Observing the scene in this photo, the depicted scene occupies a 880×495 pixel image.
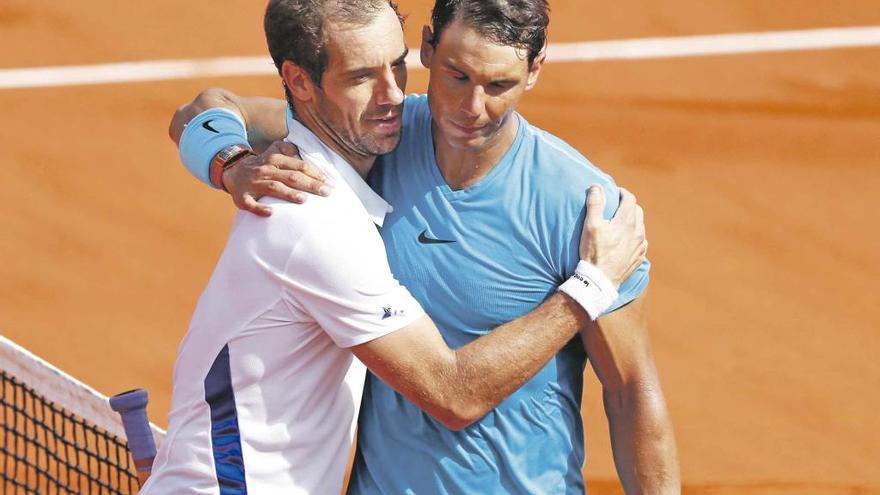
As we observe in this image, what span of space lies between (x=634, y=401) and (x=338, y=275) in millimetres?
1036

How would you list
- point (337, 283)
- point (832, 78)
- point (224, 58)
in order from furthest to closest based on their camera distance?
point (224, 58)
point (832, 78)
point (337, 283)

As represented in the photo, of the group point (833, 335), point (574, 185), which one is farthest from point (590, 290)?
point (833, 335)

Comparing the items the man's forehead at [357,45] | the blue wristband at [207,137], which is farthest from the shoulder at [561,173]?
the blue wristband at [207,137]

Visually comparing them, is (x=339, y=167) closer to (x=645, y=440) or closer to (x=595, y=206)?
(x=595, y=206)

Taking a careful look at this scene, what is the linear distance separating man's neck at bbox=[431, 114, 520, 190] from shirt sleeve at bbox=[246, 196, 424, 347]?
0.47 m

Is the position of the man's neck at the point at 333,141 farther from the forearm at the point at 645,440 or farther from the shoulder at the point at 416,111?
the forearm at the point at 645,440

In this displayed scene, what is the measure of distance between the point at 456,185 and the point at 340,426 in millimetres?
858

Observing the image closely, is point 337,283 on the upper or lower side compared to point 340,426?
upper

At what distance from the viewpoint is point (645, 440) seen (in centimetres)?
433

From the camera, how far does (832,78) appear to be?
10.2m

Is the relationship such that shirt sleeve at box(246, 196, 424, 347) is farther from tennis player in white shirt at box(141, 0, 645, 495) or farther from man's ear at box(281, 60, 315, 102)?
man's ear at box(281, 60, 315, 102)

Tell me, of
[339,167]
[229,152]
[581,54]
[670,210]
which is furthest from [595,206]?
[581,54]

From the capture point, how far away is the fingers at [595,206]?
418 cm

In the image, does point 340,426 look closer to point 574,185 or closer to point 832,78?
point 574,185
